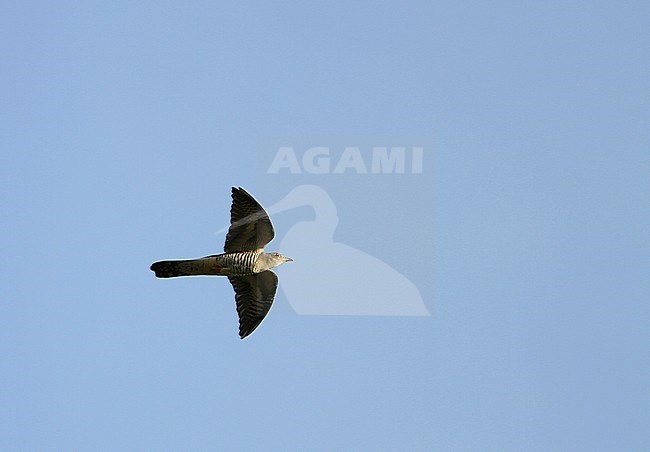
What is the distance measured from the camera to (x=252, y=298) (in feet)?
71.8

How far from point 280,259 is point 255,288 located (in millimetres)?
1154

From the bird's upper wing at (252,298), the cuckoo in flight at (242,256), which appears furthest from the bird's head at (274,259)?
the bird's upper wing at (252,298)

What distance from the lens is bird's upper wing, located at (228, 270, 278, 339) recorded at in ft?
71.1

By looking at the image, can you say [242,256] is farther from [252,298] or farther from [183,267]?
[252,298]

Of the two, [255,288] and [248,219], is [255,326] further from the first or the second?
[248,219]

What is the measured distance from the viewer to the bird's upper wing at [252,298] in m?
21.7

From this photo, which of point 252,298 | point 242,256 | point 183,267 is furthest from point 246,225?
point 252,298

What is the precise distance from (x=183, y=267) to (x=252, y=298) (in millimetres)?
1956

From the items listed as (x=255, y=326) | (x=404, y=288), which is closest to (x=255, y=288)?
(x=255, y=326)

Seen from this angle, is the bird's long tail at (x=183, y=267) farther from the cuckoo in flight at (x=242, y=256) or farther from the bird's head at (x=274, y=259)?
the bird's head at (x=274, y=259)

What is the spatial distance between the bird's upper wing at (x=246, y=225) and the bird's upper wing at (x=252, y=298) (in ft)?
2.98

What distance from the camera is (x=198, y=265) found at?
20.7 metres

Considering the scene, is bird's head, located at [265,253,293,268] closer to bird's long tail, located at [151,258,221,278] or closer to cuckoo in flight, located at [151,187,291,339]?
cuckoo in flight, located at [151,187,291,339]

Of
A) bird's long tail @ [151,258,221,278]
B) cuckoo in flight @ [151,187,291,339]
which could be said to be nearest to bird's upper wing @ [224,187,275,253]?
cuckoo in flight @ [151,187,291,339]
